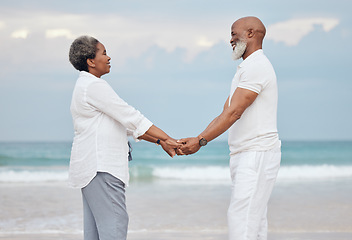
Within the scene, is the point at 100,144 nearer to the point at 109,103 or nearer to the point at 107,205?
the point at 109,103

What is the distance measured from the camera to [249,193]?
2.88m

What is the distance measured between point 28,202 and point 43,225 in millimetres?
2217

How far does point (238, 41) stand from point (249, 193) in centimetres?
90

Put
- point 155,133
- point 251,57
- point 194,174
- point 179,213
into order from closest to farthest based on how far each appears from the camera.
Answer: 1. point 251,57
2. point 155,133
3. point 179,213
4. point 194,174

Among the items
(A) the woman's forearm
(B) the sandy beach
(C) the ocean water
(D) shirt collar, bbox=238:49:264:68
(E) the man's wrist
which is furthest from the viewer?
(C) the ocean water

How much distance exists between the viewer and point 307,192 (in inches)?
370

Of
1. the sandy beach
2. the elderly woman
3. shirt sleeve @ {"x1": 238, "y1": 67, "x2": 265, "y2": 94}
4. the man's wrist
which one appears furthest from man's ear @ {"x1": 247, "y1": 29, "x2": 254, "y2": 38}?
the sandy beach

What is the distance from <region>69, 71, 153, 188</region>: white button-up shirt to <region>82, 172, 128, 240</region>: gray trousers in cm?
4

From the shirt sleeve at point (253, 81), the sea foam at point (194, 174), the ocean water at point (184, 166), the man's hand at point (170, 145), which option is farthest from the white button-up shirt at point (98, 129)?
the sea foam at point (194, 174)

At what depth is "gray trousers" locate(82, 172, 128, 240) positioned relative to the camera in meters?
2.92

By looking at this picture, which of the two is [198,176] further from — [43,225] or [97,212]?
[97,212]

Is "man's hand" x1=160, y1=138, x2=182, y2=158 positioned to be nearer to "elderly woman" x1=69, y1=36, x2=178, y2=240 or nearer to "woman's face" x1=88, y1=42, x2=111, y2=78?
"elderly woman" x1=69, y1=36, x2=178, y2=240

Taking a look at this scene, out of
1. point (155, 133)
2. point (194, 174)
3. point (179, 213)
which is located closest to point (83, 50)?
point (155, 133)

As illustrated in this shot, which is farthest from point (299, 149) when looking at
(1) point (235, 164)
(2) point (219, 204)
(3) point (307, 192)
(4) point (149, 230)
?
(1) point (235, 164)
